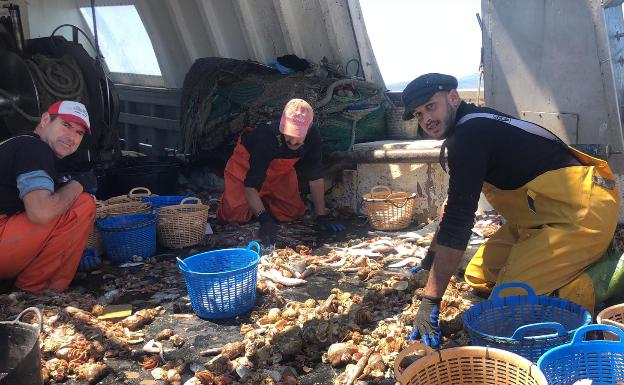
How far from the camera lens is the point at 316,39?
7.99m

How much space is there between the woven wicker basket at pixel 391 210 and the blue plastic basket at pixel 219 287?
6.74 feet

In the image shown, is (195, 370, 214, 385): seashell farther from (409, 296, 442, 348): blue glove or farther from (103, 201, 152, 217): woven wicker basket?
(103, 201, 152, 217): woven wicker basket

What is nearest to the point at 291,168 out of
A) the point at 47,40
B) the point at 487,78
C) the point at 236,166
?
the point at 236,166

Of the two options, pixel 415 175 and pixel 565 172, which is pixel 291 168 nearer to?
pixel 415 175

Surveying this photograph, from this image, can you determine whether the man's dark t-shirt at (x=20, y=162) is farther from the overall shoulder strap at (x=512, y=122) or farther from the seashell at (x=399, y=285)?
the overall shoulder strap at (x=512, y=122)

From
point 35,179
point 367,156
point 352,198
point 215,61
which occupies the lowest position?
point 352,198

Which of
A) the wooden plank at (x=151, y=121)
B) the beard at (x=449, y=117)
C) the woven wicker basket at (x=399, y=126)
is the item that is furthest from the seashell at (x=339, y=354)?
the wooden plank at (x=151, y=121)

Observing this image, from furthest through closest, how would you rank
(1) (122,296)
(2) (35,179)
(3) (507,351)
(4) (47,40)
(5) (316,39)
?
(5) (316,39), (4) (47,40), (1) (122,296), (2) (35,179), (3) (507,351)

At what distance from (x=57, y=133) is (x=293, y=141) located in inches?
86.5

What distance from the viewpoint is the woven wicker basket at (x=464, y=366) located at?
8.09ft

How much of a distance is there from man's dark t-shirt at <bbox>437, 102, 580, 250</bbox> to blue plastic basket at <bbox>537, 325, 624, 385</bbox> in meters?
0.84

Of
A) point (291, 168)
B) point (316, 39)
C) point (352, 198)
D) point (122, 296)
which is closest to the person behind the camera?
point (122, 296)

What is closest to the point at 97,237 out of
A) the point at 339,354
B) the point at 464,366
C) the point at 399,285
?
the point at 399,285

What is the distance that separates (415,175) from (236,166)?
1.86 meters
